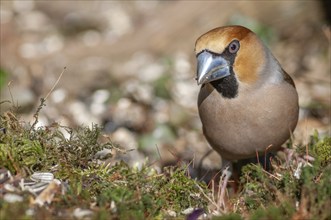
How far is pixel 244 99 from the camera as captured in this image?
4402mm

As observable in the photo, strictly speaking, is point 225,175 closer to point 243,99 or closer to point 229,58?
point 243,99

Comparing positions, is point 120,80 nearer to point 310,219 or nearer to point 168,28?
point 168,28

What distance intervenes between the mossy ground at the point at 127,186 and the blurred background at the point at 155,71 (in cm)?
212

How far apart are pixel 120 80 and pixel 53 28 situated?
2788mm

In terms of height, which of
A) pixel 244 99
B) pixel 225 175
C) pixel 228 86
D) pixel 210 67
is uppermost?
pixel 210 67

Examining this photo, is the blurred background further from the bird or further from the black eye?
the black eye

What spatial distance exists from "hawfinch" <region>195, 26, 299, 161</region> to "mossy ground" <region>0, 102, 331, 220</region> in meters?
0.19

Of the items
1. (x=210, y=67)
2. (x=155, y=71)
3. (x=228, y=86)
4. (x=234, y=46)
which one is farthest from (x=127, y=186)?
(x=155, y=71)

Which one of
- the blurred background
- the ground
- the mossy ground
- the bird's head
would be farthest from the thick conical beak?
the blurred background

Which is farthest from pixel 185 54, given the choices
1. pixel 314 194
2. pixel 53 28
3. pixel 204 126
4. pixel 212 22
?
pixel 314 194

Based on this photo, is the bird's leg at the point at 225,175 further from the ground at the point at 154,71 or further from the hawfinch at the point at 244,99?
the ground at the point at 154,71

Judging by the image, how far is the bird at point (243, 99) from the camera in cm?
433

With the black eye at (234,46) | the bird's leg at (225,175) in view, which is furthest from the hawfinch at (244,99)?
the bird's leg at (225,175)

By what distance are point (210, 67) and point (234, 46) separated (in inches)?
10.3
